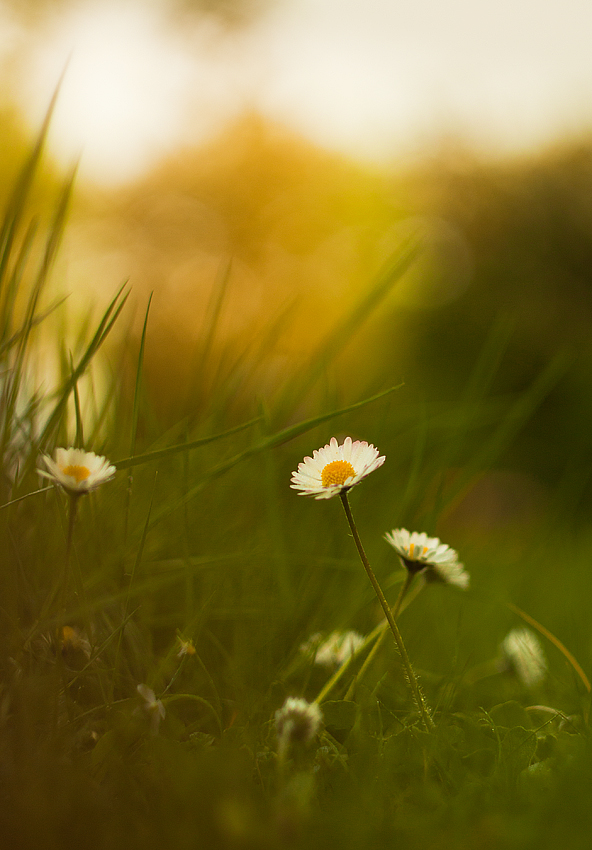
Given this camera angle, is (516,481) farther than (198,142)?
No

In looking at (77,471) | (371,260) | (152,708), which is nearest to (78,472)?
(77,471)

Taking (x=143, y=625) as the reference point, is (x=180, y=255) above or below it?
below

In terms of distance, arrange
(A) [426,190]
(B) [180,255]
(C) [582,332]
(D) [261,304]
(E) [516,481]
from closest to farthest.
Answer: (E) [516,481] → (C) [582,332] → (A) [426,190] → (D) [261,304] → (B) [180,255]

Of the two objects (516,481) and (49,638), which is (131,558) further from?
(516,481)

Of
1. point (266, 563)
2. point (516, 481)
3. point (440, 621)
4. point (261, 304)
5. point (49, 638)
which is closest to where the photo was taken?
point (49, 638)

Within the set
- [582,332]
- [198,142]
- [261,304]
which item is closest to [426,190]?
[261,304]

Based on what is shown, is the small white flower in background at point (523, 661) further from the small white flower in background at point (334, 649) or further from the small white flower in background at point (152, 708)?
the small white flower in background at point (152, 708)

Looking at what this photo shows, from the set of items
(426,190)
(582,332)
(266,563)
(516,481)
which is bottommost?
(516,481)

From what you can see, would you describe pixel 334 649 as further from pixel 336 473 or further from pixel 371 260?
pixel 371 260

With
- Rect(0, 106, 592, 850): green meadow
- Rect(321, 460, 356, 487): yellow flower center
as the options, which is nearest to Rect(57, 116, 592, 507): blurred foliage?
Rect(0, 106, 592, 850): green meadow

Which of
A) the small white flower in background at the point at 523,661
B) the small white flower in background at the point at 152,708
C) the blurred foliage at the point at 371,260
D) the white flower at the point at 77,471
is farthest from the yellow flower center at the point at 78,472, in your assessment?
the small white flower in background at the point at 523,661
